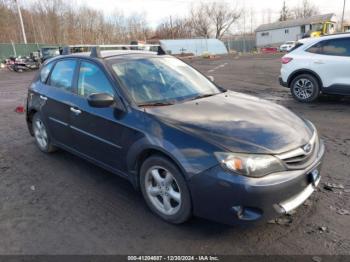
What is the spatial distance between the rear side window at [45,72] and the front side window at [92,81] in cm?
114

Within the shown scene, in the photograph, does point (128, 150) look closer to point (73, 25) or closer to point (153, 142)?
point (153, 142)

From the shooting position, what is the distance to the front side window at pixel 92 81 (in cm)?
389

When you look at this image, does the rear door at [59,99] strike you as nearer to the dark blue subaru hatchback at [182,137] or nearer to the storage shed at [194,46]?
the dark blue subaru hatchback at [182,137]

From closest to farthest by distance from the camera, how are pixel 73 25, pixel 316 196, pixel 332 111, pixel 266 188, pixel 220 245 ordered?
pixel 266 188 → pixel 220 245 → pixel 316 196 → pixel 332 111 → pixel 73 25

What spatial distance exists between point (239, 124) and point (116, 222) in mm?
1584

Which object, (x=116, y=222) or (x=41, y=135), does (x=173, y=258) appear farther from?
(x=41, y=135)

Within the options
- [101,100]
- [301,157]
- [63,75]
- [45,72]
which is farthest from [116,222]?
[45,72]

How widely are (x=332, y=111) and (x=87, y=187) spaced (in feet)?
19.4

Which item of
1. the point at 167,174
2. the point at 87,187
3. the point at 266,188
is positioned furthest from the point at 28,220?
the point at 266,188

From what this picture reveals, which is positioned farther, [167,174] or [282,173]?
Result: [167,174]

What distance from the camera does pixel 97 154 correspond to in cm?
405

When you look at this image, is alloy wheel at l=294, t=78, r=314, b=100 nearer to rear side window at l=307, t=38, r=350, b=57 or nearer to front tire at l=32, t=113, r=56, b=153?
rear side window at l=307, t=38, r=350, b=57

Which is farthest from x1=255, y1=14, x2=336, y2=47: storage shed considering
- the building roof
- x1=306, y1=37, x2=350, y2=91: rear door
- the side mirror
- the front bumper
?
the front bumper

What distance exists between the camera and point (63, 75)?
4.77m
